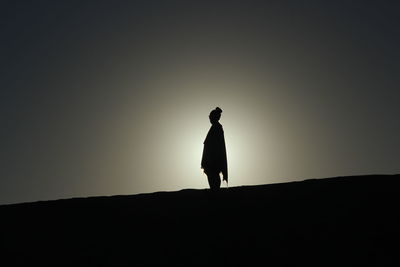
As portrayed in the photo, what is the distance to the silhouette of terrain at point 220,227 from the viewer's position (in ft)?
29.6

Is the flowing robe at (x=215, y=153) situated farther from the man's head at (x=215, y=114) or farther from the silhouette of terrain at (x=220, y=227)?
the silhouette of terrain at (x=220, y=227)

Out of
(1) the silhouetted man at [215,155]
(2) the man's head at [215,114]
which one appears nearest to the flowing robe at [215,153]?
(1) the silhouetted man at [215,155]

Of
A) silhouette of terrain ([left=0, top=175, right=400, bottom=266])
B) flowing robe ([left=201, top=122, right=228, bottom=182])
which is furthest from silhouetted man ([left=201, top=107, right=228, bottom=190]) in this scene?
silhouette of terrain ([left=0, top=175, right=400, bottom=266])

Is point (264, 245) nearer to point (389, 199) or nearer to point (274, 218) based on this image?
point (274, 218)

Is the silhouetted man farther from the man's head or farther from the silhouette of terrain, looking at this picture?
the silhouette of terrain

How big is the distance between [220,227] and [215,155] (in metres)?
2.45

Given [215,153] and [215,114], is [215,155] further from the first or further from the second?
[215,114]

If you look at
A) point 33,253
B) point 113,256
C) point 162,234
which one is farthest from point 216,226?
point 33,253

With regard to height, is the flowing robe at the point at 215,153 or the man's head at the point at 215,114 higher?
the man's head at the point at 215,114

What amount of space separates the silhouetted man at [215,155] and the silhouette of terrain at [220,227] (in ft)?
1.15

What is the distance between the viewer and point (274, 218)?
1012 centimetres

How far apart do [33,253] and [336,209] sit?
596 cm

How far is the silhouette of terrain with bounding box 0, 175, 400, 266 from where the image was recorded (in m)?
9.01

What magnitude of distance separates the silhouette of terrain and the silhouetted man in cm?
35
